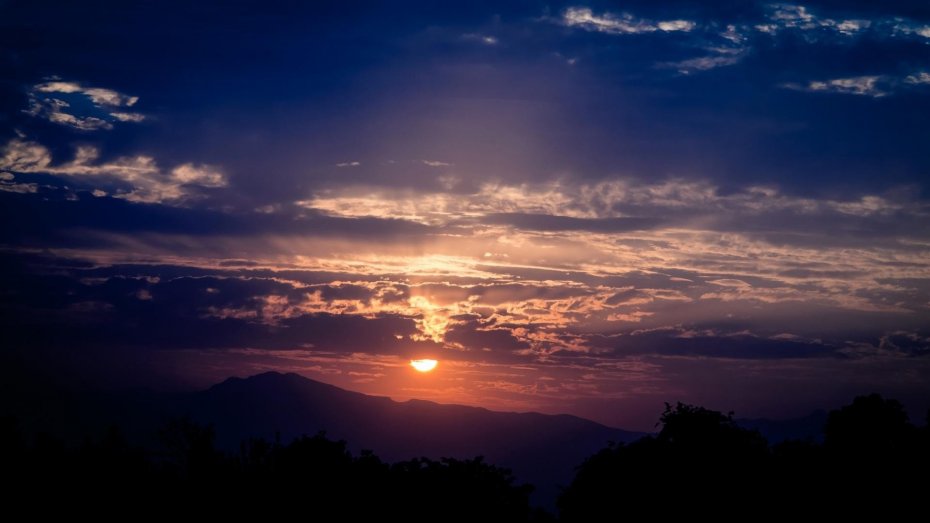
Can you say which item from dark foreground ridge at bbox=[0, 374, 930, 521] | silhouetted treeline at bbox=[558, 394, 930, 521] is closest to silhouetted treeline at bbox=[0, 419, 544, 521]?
dark foreground ridge at bbox=[0, 374, 930, 521]

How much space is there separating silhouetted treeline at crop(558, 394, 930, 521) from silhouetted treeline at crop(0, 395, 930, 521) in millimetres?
88

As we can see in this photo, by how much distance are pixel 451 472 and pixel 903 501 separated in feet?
94.6

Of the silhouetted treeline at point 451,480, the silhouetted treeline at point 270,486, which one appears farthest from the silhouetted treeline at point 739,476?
the silhouetted treeline at point 270,486

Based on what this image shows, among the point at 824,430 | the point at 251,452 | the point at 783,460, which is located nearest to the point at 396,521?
the point at 251,452

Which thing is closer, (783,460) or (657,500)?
(657,500)

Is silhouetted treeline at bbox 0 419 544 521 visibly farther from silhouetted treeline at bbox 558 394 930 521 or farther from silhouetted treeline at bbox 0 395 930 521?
silhouetted treeline at bbox 558 394 930 521

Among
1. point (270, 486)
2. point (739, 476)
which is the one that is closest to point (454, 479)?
point (270, 486)

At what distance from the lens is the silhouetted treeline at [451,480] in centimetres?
4862

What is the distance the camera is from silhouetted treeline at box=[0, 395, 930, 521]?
4862 cm

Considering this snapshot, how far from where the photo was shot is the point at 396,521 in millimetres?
49656

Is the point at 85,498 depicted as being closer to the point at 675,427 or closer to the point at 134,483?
the point at 134,483

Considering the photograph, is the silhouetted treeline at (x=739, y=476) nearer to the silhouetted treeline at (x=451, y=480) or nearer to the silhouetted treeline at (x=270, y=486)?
the silhouetted treeline at (x=451, y=480)

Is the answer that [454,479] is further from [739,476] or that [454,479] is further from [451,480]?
[739,476]

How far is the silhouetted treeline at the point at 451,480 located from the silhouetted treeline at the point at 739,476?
0.09 m
